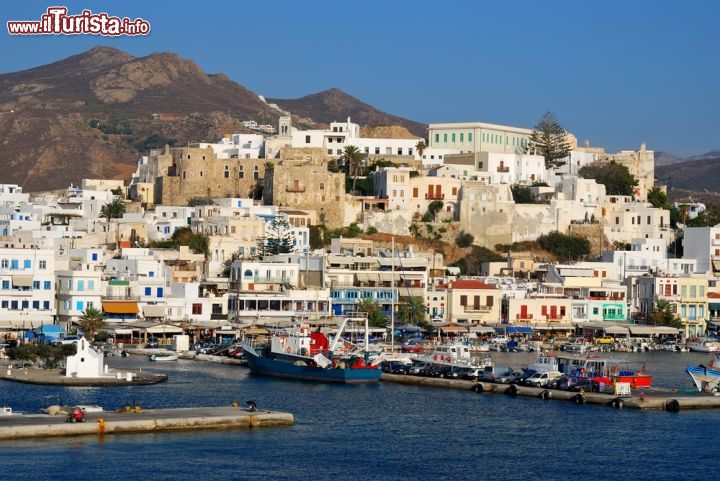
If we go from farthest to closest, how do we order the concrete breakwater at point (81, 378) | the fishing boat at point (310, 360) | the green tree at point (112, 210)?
the green tree at point (112, 210) → the fishing boat at point (310, 360) → the concrete breakwater at point (81, 378)

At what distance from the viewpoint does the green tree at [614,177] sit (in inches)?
3878

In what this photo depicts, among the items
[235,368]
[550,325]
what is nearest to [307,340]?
[235,368]

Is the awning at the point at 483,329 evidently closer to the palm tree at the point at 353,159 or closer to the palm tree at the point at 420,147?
the palm tree at the point at 353,159

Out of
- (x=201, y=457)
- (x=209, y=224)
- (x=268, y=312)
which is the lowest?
(x=201, y=457)

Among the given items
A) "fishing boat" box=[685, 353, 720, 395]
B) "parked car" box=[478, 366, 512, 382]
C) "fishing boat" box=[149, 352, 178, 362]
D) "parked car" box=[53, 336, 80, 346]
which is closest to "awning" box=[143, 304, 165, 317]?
"fishing boat" box=[149, 352, 178, 362]

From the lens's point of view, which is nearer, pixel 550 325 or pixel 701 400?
pixel 701 400

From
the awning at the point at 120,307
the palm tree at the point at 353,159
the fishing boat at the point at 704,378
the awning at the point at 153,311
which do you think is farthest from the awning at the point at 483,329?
the fishing boat at the point at 704,378

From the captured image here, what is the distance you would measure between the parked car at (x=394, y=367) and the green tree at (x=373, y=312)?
42.0ft

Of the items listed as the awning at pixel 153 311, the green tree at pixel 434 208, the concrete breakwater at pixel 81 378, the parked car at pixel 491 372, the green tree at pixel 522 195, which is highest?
the green tree at pixel 522 195

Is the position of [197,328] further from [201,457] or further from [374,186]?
[201,457]

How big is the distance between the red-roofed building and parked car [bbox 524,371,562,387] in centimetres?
2357

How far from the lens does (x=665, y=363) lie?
6844cm

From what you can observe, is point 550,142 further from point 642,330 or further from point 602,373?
point 602,373

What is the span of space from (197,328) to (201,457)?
32896 mm
